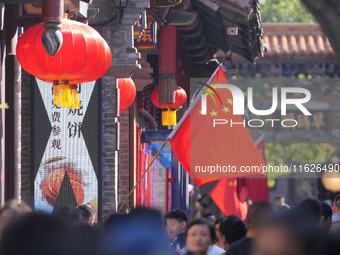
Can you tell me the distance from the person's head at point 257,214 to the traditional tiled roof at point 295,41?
18.0 m

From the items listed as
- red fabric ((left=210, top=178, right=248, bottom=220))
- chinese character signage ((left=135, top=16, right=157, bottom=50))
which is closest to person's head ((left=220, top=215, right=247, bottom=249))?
chinese character signage ((left=135, top=16, right=157, bottom=50))

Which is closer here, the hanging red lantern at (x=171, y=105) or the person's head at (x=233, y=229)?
the person's head at (x=233, y=229)

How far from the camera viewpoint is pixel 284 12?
44000 mm

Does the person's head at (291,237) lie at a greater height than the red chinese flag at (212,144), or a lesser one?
greater

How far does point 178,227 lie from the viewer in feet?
28.3

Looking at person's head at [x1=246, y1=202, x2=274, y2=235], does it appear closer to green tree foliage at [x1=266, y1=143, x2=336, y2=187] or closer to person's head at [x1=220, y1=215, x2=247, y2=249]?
person's head at [x1=220, y1=215, x2=247, y2=249]

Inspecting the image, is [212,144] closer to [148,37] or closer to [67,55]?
[148,37]

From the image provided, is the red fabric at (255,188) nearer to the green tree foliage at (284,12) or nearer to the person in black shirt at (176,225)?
the person in black shirt at (176,225)

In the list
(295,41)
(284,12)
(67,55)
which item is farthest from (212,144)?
(284,12)

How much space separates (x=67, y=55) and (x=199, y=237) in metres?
2.40

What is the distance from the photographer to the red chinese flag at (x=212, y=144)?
10.7m

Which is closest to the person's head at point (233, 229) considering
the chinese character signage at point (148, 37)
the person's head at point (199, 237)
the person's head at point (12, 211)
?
the person's head at point (199, 237)

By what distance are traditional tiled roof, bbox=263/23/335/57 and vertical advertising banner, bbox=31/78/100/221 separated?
44.5 ft

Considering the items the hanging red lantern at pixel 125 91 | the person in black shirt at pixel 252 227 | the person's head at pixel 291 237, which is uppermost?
the person's head at pixel 291 237
